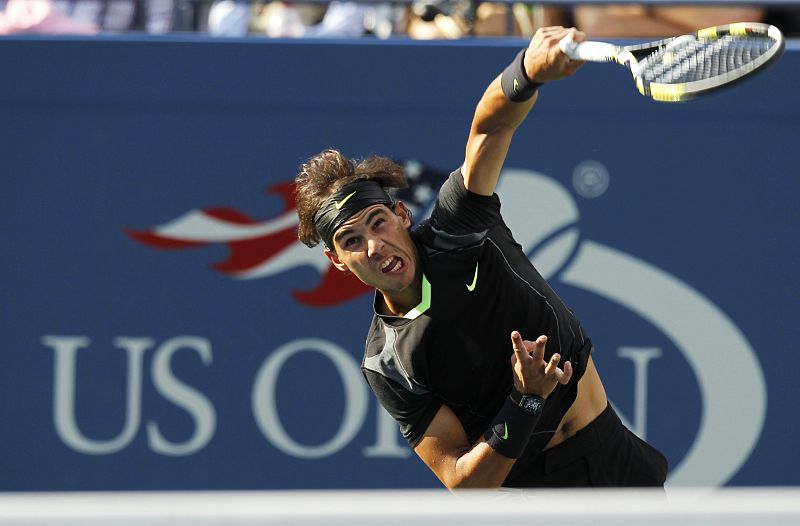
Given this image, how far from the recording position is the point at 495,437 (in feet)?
9.98

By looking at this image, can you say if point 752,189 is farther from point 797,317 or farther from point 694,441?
point 694,441

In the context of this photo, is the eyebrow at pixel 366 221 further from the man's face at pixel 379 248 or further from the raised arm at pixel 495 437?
the raised arm at pixel 495 437

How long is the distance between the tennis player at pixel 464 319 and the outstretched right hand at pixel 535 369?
0.11 feet

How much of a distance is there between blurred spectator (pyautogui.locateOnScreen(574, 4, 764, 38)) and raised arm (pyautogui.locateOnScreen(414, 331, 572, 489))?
2.21 metres

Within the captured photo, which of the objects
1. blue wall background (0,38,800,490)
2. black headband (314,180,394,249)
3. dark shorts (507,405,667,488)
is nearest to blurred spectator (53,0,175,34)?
blue wall background (0,38,800,490)

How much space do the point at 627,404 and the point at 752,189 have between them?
857mm

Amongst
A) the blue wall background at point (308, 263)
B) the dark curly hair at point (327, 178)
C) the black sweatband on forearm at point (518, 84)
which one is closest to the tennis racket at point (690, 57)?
the black sweatband on forearm at point (518, 84)

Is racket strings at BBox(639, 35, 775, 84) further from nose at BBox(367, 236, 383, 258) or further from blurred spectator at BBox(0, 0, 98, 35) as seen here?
blurred spectator at BBox(0, 0, 98, 35)

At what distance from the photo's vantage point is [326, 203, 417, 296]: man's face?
3.09 meters

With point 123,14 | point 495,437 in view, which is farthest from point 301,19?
point 495,437

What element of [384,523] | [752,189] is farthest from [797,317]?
[384,523]

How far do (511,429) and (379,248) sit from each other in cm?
53

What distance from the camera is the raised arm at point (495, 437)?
2.89 meters

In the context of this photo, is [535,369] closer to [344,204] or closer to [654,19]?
[344,204]
